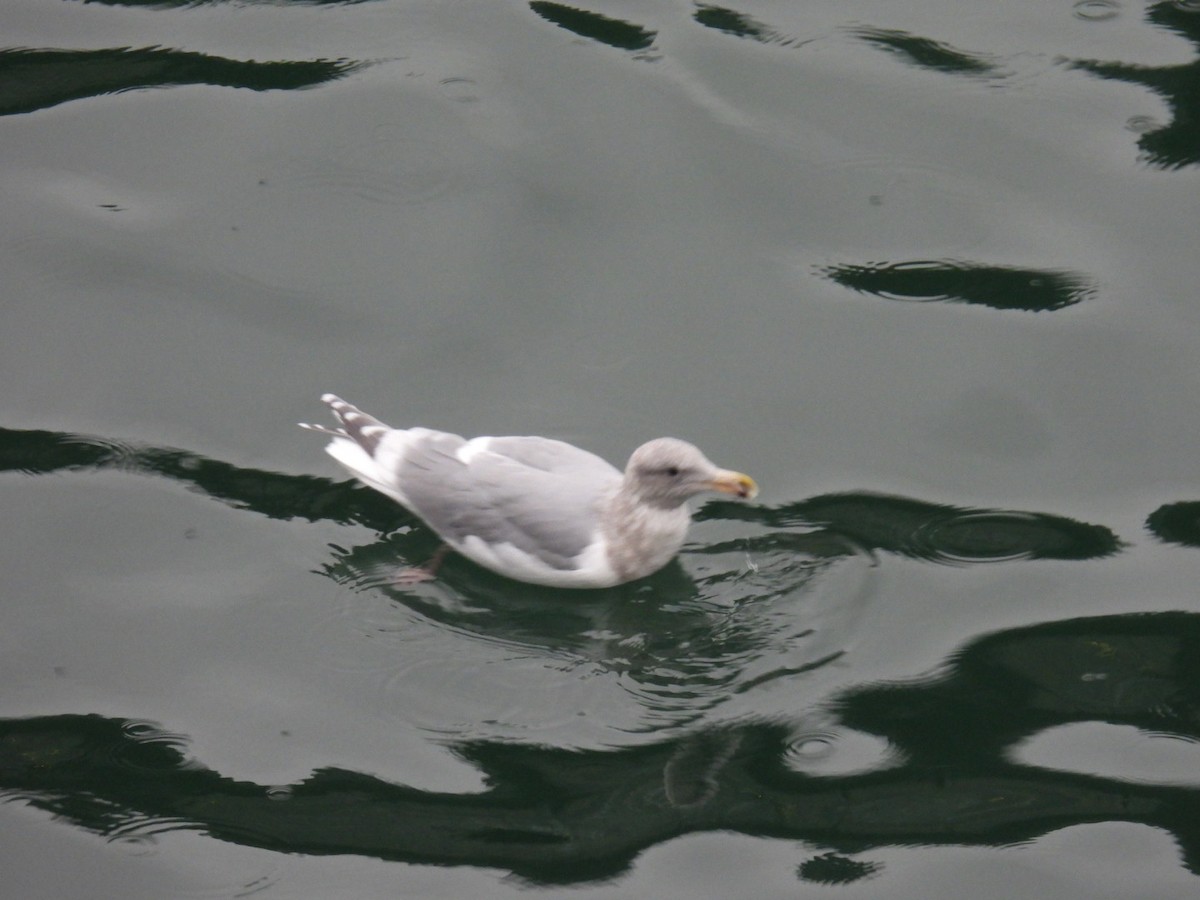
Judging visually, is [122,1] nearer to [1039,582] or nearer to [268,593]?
[268,593]

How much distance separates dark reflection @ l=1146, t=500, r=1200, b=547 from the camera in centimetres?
662

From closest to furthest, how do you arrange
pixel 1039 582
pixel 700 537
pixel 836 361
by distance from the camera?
1. pixel 1039 582
2. pixel 700 537
3. pixel 836 361

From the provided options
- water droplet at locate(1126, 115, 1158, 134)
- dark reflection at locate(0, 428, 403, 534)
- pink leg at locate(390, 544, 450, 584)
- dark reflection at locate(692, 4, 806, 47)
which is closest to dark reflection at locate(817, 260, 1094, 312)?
water droplet at locate(1126, 115, 1158, 134)

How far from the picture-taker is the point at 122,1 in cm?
947

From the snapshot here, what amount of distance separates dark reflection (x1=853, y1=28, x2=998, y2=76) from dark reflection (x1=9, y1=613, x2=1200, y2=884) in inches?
154

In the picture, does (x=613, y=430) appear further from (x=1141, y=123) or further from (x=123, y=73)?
(x=123, y=73)

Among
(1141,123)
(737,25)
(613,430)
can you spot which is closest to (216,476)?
(613,430)

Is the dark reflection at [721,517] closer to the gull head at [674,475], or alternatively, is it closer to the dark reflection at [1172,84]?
the gull head at [674,475]

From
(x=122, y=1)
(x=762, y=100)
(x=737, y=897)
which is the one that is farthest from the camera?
(x=122, y=1)

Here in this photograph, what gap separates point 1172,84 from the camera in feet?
27.9

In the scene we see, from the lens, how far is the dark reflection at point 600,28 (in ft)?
29.8

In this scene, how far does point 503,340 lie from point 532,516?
1.33 m

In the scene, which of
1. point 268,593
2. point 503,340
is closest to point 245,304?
point 503,340

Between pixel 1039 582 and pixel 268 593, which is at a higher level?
pixel 1039 582
